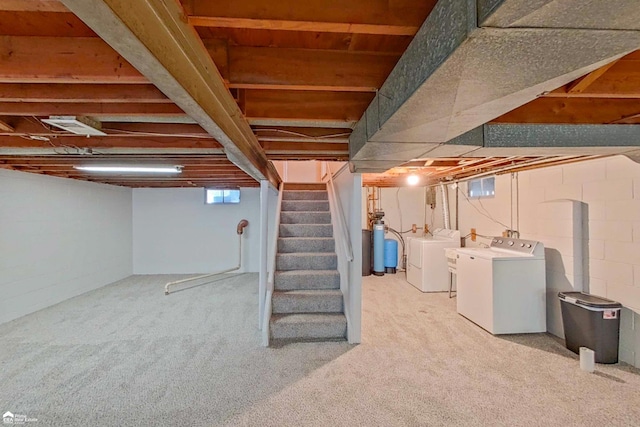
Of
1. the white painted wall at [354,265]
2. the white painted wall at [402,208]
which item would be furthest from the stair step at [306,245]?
the white painted wall at [402,208]

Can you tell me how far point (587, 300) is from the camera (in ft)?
9.09

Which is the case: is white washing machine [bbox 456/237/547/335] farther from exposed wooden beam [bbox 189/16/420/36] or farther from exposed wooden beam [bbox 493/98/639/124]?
exposed wooden beam [bbox 189/16/420/36]

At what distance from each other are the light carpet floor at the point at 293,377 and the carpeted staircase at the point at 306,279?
0.20 m

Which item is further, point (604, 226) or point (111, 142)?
point (604, 226)

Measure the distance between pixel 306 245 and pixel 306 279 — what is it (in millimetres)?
599

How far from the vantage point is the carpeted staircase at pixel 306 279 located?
3213mm

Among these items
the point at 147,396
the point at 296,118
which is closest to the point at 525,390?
the point at 296,118

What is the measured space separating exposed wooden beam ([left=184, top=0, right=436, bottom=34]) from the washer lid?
9.79 ft

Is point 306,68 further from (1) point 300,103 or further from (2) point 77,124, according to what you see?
(2) point 77,124

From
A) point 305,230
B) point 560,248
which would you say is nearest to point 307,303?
point 305,230

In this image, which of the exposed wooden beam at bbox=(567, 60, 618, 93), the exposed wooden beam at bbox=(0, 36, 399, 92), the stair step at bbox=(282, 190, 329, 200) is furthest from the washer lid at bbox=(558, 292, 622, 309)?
the stair step at bbox=(282, 190, 329, 200)

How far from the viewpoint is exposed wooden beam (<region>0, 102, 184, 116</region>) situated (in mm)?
1825

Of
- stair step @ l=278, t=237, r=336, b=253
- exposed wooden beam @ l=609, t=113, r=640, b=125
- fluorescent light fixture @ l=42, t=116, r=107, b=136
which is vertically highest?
exposed wooden beam @ l=609, t=113, r=640, b=125

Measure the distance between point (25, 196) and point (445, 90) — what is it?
17.4 feet
